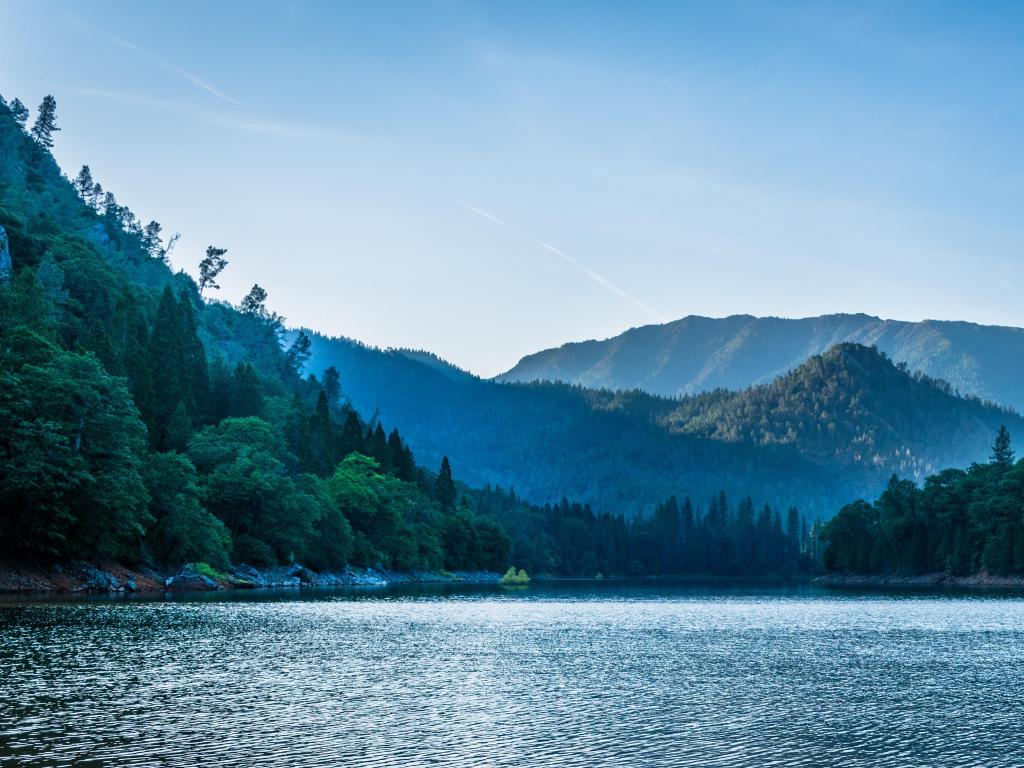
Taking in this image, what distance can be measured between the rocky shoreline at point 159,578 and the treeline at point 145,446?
158 cm

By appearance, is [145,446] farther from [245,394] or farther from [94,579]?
[245,394]

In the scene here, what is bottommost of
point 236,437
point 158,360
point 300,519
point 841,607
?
point 841,607

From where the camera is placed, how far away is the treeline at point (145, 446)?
8312 centimetres

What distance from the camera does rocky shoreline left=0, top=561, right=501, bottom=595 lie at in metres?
83.1

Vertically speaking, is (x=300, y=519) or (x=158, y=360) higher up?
(x=158, y=360)

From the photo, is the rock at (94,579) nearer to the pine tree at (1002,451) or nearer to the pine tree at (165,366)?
the pine tree at (165,366)

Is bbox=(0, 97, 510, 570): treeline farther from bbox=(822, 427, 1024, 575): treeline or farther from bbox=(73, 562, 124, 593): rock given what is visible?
bbox=(822, 427, 1024, 575): treeline

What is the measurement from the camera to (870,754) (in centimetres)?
2672

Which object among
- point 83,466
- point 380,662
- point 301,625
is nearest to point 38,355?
point 83,466

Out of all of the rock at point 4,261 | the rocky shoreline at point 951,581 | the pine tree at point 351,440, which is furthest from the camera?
the pine tree at point 351,440

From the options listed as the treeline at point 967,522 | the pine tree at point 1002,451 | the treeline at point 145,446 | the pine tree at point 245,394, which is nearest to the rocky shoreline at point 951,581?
the treeline at point 967,522

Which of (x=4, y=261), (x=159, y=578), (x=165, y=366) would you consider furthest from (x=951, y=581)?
(x=4, y=261)

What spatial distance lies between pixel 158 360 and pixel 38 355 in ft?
154

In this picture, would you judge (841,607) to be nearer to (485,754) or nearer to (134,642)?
(134,642)
